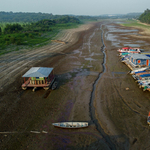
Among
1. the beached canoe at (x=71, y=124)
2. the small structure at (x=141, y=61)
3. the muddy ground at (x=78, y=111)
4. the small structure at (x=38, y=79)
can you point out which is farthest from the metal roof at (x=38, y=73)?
the small structure at (x=141, y=61)

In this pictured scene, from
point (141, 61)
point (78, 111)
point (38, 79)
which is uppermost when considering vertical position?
point (141, 61)

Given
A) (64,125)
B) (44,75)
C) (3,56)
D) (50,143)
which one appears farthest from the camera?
(3,56)

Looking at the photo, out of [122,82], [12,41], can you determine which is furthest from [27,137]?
[12,41]

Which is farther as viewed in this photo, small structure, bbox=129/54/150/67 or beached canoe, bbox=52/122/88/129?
small structure, bbox=129/54/150/67

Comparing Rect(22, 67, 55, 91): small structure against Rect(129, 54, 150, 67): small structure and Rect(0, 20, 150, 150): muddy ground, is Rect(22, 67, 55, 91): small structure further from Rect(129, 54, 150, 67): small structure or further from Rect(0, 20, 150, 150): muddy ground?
Rect(129, 54, 150, 67): small structure

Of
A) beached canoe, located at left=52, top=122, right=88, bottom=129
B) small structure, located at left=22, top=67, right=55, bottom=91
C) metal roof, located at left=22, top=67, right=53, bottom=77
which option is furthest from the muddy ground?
metal roof, located at left=22, top=67, right=53, bottom=77

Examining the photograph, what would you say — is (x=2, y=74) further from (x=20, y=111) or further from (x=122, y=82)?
(x=122, y=82)

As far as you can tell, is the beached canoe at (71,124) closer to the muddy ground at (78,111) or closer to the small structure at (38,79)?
the muddy ground at (78,111)

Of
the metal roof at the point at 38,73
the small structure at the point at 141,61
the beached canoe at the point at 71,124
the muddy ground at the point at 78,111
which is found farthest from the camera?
the small structure at the point at 141,61

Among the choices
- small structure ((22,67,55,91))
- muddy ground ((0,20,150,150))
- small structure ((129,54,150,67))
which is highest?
small structure ((129,54,150,67))

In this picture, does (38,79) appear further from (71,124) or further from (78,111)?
(71,124)

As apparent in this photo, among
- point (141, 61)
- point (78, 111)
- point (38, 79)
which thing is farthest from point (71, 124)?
point (141, 61)
